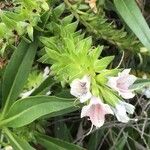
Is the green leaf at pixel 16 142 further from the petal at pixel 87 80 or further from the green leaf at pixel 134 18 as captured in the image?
the green leaf at pixel 134 18

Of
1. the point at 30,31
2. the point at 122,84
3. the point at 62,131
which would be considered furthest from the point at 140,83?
the point at 62,131

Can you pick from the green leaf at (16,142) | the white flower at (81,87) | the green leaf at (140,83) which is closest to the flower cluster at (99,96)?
the white flower at (81,87)

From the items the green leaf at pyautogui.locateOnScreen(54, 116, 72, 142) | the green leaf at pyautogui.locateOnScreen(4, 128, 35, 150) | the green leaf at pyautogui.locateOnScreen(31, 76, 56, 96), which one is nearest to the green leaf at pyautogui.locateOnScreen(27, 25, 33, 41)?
the green leaf at pyautogui.locateOnScreen(31, 76, 56, 96)

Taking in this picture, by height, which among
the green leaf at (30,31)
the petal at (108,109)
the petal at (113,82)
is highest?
the green leaf at (30,31)

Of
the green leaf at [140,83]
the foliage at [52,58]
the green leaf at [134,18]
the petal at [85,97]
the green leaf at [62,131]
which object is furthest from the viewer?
the green leaf at [62,131]

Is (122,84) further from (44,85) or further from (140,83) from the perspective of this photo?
(44,85)

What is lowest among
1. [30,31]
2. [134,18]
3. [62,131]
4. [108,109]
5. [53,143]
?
[62,131]

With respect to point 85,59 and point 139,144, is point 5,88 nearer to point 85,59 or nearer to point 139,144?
point 85,59
